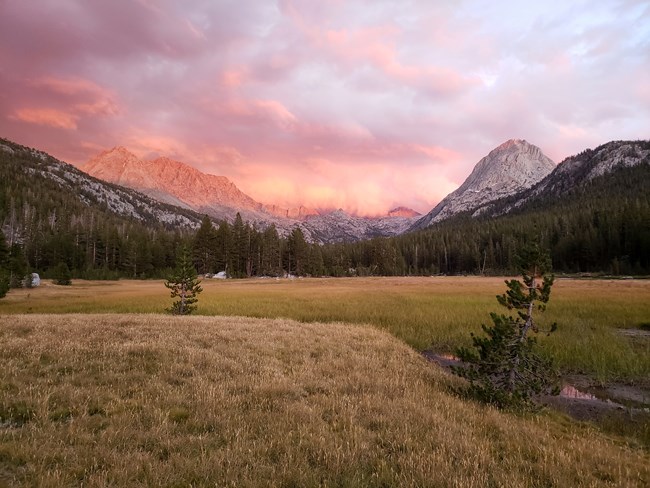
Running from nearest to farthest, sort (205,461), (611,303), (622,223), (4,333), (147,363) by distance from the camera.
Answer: (205,461), (147,363), (4,333), (611,303), (622,223)

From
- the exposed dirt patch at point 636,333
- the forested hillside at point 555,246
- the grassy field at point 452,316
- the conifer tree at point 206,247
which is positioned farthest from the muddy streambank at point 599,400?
the conifer tree at point 206,247

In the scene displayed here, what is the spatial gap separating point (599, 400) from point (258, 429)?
41.9 feet

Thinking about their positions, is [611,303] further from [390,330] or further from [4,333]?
[4,333]

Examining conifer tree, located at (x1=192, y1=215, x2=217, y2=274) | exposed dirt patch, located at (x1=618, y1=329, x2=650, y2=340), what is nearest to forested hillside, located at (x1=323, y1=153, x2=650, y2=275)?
exposed dirt patch, located at (x1=618, y1=329, x2=650, y2=340)

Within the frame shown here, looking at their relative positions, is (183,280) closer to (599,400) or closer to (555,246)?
(599,400)

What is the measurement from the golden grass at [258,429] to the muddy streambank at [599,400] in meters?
2.52

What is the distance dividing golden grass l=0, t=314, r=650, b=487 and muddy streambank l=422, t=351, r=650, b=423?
2.52m

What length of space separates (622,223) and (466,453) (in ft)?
428

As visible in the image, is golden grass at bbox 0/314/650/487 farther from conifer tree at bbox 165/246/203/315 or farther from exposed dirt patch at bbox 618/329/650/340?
conifer tree at bbox 165/246/203/315

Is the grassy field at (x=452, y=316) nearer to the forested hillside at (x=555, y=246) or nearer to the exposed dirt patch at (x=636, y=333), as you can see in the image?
the exposed dirt patch at (x=636, y=333)

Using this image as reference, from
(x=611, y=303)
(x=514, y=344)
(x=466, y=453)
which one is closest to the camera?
(x=466, y=453)

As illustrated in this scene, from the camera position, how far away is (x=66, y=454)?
19.7 ft

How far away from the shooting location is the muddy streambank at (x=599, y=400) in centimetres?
1149

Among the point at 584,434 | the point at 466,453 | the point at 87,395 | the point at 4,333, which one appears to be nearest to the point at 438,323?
the point at 584,434
